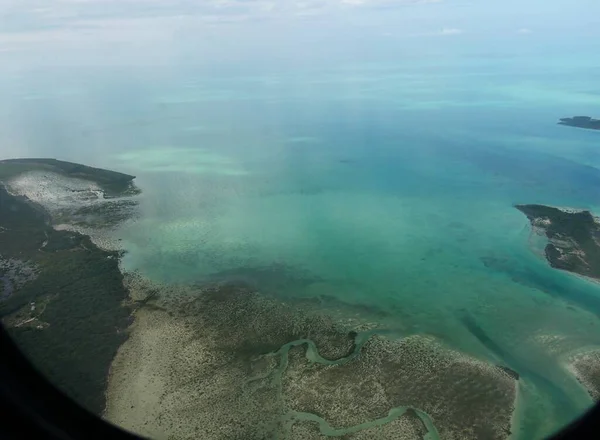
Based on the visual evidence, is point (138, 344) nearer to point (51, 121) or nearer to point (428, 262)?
point (428, 262)

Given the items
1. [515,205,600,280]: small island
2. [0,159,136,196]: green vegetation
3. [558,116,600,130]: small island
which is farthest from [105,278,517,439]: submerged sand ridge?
[558,116,600,130]: small island

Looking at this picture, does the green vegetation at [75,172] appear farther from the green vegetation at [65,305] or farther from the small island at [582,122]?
the small island at [582,122]

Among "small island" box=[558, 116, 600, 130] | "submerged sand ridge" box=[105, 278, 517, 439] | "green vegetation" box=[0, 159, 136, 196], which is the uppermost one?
"small island" box=[558, 116, 600, 130]

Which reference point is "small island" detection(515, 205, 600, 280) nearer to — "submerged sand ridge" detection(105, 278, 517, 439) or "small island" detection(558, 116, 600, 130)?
"submerged sand ridge" detection(105, 278, 517, 439)

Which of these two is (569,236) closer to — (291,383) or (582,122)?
(291,383)

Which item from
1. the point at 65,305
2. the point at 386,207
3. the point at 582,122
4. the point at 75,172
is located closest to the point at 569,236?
the point at 386,207

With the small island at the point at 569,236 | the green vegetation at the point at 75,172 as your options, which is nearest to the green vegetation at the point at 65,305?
the green vegetation at the point at 75,172

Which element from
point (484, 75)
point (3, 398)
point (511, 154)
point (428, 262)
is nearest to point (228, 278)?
point (428, 262)
